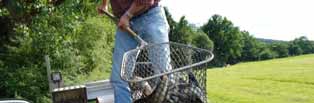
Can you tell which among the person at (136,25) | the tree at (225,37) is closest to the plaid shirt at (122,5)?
the person at (136,25)

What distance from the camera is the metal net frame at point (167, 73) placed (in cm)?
180

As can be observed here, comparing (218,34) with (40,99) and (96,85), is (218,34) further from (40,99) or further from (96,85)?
(96,85)

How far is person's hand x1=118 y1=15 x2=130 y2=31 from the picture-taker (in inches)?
81.7

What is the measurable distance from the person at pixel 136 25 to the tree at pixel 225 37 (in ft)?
72.4

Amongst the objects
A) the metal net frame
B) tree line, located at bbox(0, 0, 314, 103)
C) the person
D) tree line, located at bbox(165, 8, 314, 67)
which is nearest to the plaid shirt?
the person

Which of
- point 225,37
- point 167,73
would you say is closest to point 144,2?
point 167,73

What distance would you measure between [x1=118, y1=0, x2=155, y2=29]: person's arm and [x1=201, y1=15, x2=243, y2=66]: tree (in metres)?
22.2

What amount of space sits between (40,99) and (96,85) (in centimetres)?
206

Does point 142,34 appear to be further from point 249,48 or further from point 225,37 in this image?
point 249,48

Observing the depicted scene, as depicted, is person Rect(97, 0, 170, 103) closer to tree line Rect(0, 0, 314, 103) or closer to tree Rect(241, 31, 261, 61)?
tree line Rect(0, 0, 314, 103)

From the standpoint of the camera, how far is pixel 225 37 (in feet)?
89.5

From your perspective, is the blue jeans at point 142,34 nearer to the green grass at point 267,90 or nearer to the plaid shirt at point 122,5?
the plaid shirt at point 122,5

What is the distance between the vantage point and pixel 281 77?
28.8 feet

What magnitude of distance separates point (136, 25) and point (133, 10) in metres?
0.09
